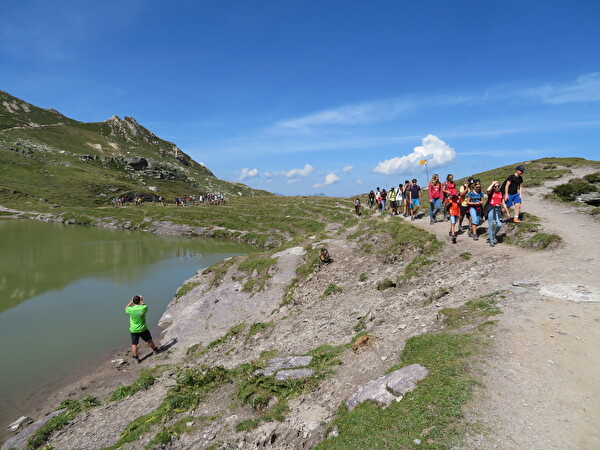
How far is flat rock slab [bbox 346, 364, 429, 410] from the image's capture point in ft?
27.4

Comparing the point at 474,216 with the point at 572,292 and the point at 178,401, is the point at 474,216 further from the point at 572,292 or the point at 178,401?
the point at 178,401

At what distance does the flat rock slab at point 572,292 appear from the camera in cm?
1133

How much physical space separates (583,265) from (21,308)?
3779 centimetres

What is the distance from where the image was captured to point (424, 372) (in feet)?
28.7

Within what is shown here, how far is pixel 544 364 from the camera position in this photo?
27.3 ft

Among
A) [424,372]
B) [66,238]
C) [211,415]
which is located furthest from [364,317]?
[66,238]

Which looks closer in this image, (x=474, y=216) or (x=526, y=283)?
(x=526, y=283)

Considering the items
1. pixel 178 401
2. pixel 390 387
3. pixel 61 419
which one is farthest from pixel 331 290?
pixel 61 419

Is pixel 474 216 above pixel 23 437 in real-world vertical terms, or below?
above

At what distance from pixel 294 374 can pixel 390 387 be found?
386 cm

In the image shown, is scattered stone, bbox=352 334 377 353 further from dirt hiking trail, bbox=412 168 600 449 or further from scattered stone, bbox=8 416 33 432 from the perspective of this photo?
scattered stone, bbox=8 416 33 432

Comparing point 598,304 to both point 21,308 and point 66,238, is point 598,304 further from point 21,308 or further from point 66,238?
point 66,238

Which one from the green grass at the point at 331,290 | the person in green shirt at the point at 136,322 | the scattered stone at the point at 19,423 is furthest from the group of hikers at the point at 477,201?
the scattered stone at the point at 19,423

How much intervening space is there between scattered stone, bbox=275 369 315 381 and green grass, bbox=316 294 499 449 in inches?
91.4
